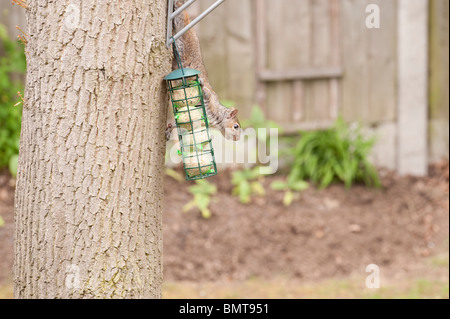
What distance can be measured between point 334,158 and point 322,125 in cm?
A: 42

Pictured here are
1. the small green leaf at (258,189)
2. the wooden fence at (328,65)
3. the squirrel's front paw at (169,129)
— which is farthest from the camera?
the wooden fence at (328,65)

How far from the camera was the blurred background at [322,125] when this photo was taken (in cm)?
516

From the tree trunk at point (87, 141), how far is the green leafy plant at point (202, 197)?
2835 millimetres

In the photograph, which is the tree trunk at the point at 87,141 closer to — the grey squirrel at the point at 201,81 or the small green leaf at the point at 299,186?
the grey squirrel at the point at 201,81

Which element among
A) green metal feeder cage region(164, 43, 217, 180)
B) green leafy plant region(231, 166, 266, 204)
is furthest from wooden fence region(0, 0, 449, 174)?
green metal feeder cage region(164, 43, 217, 180)

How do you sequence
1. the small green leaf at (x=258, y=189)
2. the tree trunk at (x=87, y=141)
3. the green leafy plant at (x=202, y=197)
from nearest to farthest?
the tree trunk at (x=87, y=141), the green leafy plant at (x=202, y=197), the small green leaf at (x=258, y=189)

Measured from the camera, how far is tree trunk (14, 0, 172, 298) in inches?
90.9

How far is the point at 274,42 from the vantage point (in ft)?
19.9

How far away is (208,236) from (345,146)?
1.69m

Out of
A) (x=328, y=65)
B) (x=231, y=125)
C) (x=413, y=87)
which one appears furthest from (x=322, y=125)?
(x=231, y=125)

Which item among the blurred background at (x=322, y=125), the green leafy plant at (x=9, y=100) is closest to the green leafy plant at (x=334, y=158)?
the blurred background at (x=322, y=125)

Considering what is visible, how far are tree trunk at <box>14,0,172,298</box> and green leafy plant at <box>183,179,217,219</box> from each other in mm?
2835
